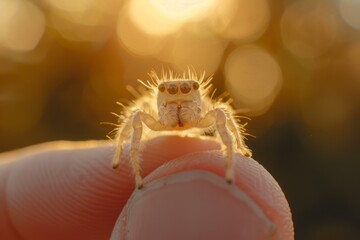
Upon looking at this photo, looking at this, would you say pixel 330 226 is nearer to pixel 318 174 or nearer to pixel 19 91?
pixel 318 174

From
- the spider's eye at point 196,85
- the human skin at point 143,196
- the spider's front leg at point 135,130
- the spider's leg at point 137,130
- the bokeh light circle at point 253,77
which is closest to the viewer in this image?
the human skin at point 143,196

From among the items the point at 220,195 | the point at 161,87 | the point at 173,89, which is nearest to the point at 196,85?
the point at 173,89

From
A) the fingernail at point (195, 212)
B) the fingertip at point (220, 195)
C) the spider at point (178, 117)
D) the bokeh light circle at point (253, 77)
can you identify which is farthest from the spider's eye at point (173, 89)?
the bokeh light circle at point (253, 77)

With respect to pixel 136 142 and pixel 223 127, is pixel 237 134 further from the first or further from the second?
pixel 136 142

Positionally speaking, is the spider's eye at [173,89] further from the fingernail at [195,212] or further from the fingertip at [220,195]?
the fingernail at [195,212]

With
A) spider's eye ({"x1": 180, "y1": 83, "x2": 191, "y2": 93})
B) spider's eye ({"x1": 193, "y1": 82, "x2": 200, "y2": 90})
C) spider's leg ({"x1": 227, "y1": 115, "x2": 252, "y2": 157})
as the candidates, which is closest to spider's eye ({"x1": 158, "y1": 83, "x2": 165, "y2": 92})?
spider's eye ({"x1": 180, "y1": 83, "x2": 191, "y2": 93})
